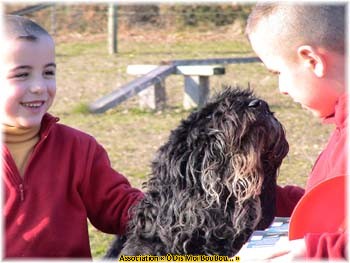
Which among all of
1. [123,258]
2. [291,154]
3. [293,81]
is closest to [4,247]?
[123,258]

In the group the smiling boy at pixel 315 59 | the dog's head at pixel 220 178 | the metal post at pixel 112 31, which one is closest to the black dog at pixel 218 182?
the dog's head at pixel 220 178

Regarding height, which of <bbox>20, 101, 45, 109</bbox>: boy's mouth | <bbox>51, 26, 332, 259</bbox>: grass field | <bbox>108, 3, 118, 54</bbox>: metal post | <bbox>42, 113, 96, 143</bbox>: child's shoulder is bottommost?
<bbox>51, 26, 332, 259</bbox>: grass field

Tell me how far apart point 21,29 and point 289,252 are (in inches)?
55.8

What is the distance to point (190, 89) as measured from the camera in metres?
10.6

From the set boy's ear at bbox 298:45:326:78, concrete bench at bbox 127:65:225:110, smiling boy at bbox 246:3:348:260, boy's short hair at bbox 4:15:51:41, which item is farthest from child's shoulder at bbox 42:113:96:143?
concrete bench at bbox 127:65:225:110

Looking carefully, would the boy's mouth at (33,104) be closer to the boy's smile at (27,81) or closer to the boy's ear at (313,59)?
the boy's smile at (27,81)

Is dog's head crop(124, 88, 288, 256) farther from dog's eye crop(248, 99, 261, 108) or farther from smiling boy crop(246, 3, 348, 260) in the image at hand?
smiling boy crop(246, 3, 348, 260)

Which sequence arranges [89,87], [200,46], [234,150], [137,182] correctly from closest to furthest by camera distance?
[234,150] < [137,182] < [89,87] < [200,46]

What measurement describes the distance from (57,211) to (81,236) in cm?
14

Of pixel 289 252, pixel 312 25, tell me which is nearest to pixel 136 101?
pixel 312 25

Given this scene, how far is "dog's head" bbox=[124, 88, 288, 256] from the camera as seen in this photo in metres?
2.92

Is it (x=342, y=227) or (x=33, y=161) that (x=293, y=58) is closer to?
(x=342, y=227)

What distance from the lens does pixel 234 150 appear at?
2.94 metres

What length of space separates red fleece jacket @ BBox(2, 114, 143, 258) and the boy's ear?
43.3 inches
